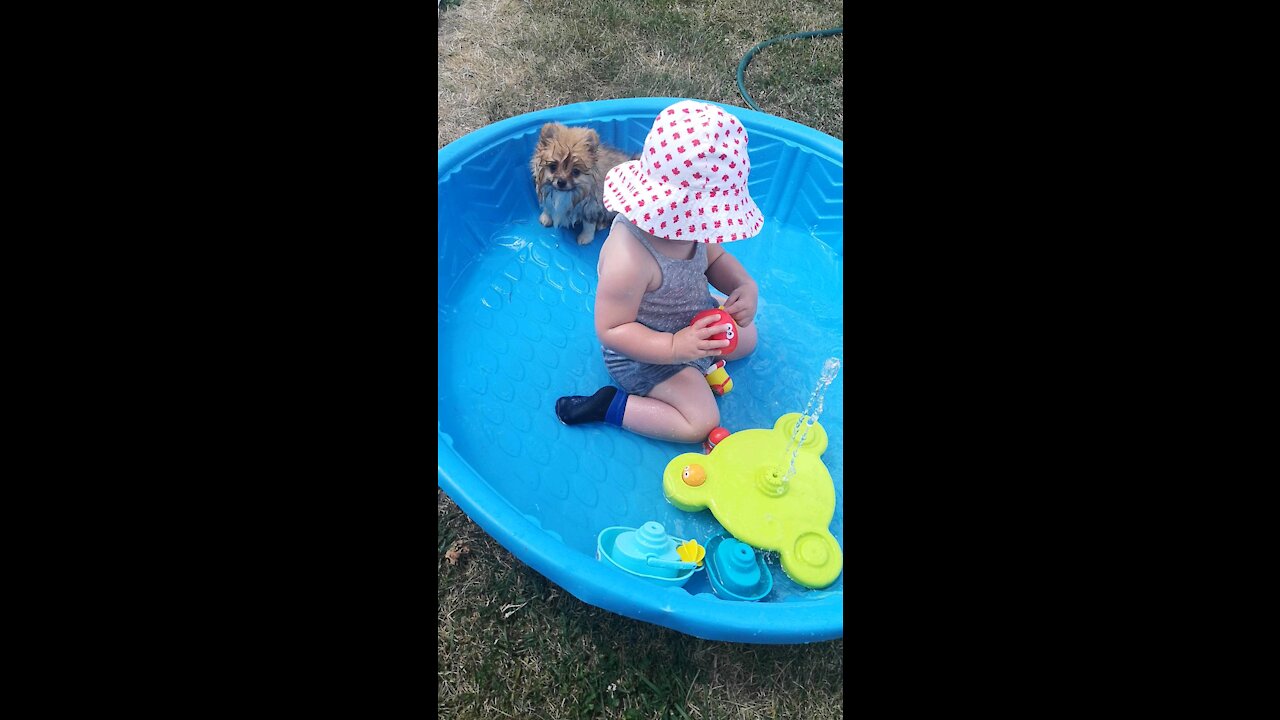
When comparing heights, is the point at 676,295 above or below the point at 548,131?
below

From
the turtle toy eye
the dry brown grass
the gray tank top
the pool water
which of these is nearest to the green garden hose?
the dry brown grass

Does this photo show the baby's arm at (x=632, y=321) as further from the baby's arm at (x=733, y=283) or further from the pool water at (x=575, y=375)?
the pool water at (x=575, y=375)

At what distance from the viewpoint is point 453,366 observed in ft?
7.10

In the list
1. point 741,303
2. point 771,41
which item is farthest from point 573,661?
point 771,41

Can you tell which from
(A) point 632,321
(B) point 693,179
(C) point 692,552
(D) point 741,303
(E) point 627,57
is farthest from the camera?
(E) point 627,57

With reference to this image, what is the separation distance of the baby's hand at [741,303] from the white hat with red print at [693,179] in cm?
33

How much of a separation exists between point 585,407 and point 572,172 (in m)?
0.79

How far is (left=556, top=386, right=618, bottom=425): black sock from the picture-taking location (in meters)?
2.04

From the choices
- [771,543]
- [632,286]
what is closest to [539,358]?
[632,286]

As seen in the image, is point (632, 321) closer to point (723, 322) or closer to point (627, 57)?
point (723, 322)

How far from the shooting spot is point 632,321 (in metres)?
1.84

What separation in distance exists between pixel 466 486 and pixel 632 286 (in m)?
0.63

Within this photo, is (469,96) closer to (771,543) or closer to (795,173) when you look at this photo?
(795,173)

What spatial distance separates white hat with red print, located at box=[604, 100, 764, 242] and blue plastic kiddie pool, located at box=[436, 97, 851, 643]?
298 mm
